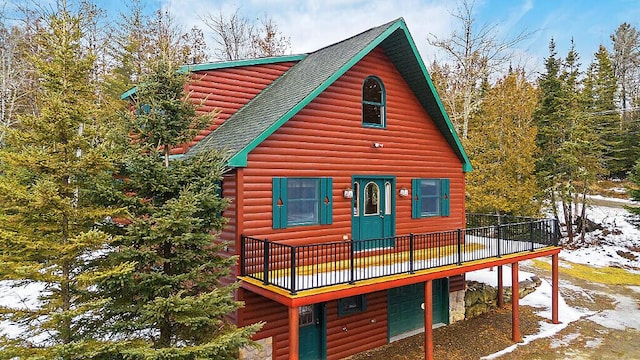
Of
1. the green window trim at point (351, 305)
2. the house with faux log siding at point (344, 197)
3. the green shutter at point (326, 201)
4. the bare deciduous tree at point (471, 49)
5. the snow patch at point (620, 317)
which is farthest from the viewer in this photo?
the bare deciduous tree at point (471, 49)

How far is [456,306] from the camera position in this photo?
12.8 m

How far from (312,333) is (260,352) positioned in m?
1.59

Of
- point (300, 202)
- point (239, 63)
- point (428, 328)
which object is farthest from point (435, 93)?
point (428, 328)

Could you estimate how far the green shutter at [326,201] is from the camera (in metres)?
9.59

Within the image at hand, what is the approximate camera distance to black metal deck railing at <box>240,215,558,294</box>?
25.4 ft

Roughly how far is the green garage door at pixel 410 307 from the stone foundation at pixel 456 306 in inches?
7.4

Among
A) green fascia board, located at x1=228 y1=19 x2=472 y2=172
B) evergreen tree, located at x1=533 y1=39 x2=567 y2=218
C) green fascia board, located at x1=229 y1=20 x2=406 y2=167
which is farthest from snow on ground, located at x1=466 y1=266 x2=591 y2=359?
evergreen tree, located at x1=533 y1=39 x2=567 y2=218

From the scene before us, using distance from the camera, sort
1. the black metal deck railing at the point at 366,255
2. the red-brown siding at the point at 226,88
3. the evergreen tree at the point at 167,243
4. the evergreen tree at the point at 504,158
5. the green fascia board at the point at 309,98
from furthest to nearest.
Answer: the evergreen tree at the point at 504,158 < the red-brown siding at the point at 226,88 < the green fascia board at the point at 309,98 < the black metal deck railing at the point at 366,255 < the evergreen tree at the point at 167,243

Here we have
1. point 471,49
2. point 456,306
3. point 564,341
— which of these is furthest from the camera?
point 471,49

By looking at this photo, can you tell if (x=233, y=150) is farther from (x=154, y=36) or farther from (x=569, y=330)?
(x=154, y=36)

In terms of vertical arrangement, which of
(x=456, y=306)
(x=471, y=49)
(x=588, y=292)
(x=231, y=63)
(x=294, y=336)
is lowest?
(x=588, y=292)

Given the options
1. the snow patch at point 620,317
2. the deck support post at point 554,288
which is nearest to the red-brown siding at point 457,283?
the deck support post at point 554,288

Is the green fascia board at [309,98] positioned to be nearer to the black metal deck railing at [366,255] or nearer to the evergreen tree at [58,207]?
the black metal deck railing at [366,255]

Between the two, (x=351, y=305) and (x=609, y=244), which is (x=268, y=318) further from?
(x=609, y=244)
